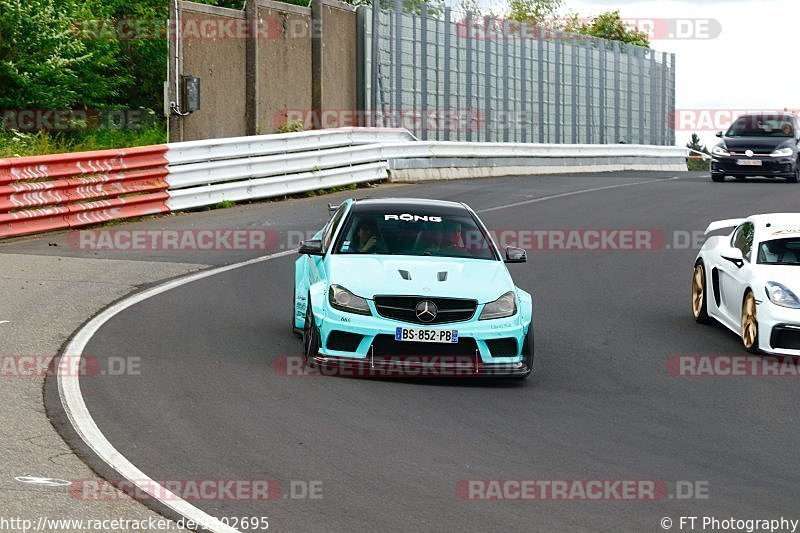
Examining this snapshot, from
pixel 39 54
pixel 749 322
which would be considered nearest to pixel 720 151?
pixel 39 54

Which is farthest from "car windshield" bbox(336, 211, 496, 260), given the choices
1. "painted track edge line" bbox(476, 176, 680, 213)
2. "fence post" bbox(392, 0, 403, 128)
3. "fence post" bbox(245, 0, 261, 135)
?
"fence post" bbox(392, 0, 403, 128)

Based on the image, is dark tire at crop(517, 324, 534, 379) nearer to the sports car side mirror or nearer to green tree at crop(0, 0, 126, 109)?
the sports car side mirror

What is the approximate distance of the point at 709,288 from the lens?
14.2m

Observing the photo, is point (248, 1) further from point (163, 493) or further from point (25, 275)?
point (163, 493)

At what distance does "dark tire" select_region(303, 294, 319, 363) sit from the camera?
1107 cm

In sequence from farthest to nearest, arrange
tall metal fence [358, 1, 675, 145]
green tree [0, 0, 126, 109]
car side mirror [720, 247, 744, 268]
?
1. tall metal fence [358, 1, 675, 145]
2. green tree [0, 0, 126, 109]
3. car side mirror [720, 247, 744, 268]

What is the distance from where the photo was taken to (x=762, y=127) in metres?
35.7

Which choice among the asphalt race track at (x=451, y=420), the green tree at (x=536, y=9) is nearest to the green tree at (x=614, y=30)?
the green tree at (x=536, y=9)

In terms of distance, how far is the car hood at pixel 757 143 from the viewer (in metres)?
34.9

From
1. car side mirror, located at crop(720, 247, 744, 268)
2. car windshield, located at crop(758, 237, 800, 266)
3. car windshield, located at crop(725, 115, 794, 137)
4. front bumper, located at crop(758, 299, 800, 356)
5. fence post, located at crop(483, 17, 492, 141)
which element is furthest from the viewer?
fence post, located at crop(483, 17, 492, 141)

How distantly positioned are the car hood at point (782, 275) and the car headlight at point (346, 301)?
3.96 metres

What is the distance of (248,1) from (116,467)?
21.4 meters

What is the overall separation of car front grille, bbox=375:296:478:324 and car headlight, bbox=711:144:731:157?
1010 inches

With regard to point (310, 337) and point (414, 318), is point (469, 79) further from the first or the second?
point (414, 318)
